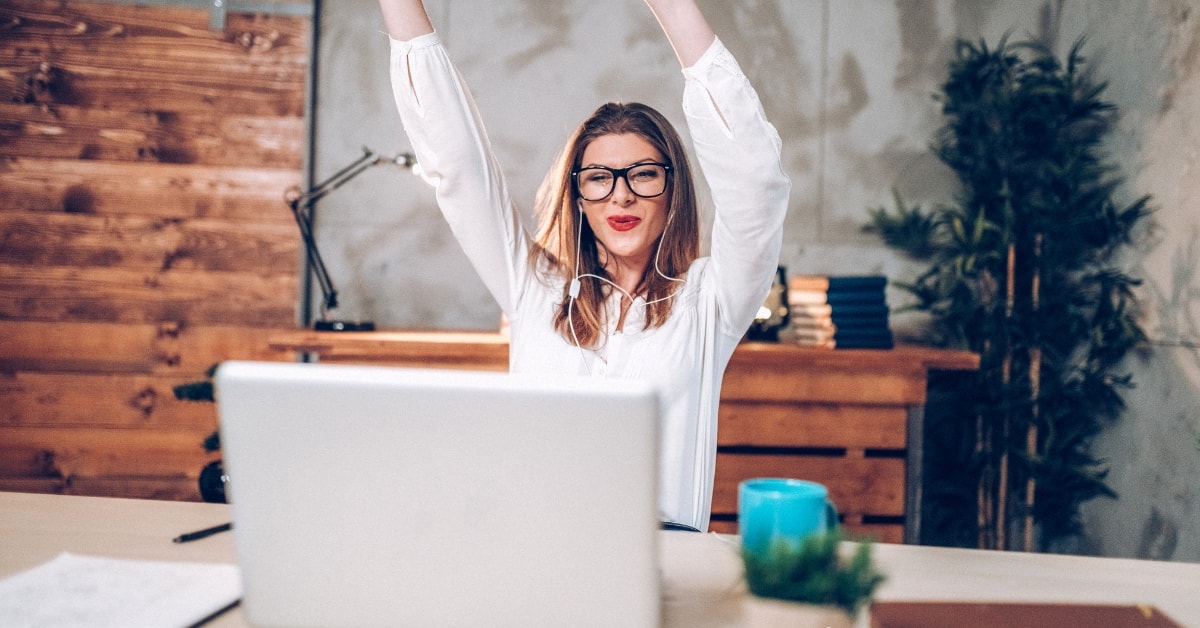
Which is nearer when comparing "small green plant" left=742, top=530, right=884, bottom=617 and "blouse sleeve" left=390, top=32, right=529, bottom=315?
"small green plant" left=742, top=530, right=884, bottom=617

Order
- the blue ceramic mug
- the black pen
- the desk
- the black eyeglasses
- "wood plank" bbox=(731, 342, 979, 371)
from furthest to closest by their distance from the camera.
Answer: "wood plank" bbox=(731, 342, 979, 371) < the black eyeglasses < the black pen < the desk < the blue ceramic mug

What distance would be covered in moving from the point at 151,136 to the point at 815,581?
3141mm

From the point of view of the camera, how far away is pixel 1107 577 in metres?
1.01

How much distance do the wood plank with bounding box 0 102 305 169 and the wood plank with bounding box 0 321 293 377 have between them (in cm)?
63

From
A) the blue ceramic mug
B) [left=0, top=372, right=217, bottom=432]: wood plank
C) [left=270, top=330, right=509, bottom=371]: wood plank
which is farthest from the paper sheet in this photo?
[left=0, top=372, right=217, bottom=432]: wood plank

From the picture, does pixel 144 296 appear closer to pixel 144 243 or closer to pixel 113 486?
pixel 144 243

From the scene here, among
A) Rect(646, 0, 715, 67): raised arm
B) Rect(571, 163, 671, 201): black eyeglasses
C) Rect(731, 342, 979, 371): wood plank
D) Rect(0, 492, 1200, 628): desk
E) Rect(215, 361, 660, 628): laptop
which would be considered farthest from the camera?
Rect(731, 342, 979, 371): wood plank

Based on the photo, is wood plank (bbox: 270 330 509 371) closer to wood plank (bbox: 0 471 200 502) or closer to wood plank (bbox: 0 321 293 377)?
wood plank (bbox: 0 321 293 377)

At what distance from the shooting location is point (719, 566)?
100cm

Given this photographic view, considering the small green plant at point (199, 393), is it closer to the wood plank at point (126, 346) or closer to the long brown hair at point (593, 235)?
the wood plank at point (126, 346)

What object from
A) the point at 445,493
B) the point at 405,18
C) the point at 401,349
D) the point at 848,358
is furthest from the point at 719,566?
the point at 401,349

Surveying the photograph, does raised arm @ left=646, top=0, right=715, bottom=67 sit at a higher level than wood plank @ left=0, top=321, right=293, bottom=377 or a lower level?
higher

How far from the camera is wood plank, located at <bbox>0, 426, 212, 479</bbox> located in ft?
10.0

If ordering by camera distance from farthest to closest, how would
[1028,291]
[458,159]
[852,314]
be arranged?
[1028,291] → [852,314] → [458,159]
